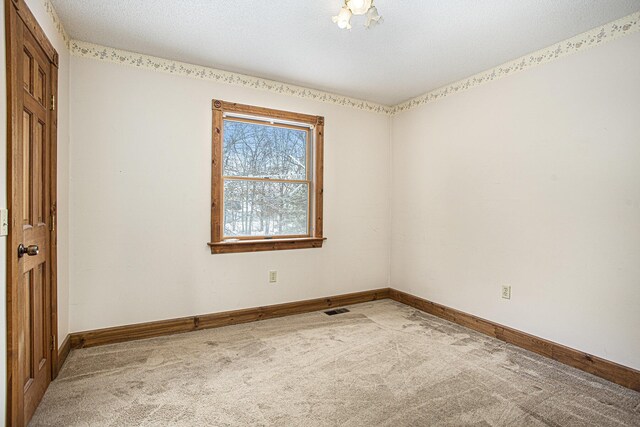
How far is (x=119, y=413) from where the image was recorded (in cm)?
191

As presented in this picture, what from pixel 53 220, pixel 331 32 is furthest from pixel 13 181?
pixel 331 32

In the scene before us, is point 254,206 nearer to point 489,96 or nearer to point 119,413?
point 119,413

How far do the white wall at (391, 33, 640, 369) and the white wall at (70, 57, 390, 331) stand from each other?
146 centimetres

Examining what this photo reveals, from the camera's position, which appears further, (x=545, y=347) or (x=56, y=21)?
(x=545, y=347)

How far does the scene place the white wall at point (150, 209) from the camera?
2.76m

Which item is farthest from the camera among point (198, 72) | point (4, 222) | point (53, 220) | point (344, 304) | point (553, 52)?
point (344, 304)

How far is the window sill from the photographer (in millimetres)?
3285

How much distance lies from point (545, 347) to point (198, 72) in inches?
148

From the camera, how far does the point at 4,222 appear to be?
4.92 feet

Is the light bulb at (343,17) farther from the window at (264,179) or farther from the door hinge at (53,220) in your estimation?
the door hinge at (53,220)

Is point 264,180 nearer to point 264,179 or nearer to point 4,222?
point 264,179

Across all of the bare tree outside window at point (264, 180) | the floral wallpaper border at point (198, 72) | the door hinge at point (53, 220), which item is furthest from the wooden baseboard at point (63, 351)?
the floral wallpaper border at point (198, 72)

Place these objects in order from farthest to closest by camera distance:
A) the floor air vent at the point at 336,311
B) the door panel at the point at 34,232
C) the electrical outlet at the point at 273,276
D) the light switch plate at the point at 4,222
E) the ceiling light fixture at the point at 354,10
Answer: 1. the floor air vent at the point at 336,311
2. the electrical outlet at the point at 273,276
3. the ceiling light fixture at the point at 354,10
4. the door panel at the point at 34,232
5. the light switch plate at the point at 4,222

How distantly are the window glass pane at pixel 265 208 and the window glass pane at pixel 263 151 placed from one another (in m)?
0.12
